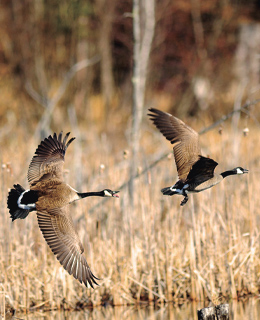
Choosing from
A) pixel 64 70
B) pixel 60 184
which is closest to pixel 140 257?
pixel 60 184

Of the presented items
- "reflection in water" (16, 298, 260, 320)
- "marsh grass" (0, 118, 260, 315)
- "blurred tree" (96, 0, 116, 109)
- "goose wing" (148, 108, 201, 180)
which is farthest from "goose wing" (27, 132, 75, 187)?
"blurred tree" (96, 0, 116, 109)

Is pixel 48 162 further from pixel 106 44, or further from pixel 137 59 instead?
pixel 106 44

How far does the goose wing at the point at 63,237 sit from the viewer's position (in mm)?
4527

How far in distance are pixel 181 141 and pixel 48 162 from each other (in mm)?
1088

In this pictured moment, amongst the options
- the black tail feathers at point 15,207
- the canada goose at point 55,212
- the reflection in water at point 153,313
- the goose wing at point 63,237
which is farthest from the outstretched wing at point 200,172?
Result: the reflection in water at point 153,313

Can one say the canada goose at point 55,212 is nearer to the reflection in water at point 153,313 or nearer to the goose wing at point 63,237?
A: the goose wing at point 63,237

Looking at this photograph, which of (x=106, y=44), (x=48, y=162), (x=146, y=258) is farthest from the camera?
(x=106, y=44)

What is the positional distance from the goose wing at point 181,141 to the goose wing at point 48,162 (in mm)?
796

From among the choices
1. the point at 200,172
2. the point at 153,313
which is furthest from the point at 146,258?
the point at 200,172

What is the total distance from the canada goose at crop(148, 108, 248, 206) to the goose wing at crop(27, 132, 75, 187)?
0.82 m

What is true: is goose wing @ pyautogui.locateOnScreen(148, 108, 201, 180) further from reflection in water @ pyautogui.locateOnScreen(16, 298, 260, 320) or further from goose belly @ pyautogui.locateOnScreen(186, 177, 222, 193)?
reflection in water @ pyautogui.locateOnScreen(16, 298, 260, 320)

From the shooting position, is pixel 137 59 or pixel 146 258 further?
pixel 137 59

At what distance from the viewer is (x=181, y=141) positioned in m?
4.89

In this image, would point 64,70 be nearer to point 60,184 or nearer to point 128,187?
point 128,187
